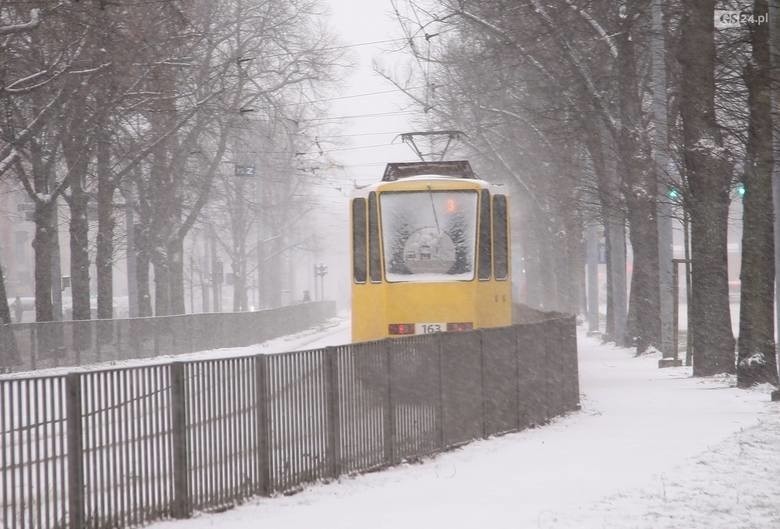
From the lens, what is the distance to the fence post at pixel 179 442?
9492mm

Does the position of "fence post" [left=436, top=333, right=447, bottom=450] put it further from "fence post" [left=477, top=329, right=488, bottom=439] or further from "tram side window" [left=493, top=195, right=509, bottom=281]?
"tram side window" [left=493, top=195, right=509, bottom=281]

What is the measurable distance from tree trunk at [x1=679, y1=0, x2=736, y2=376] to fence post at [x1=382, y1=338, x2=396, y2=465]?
8.76 metres

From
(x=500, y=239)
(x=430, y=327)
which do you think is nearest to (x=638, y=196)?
(x=500, y=239)

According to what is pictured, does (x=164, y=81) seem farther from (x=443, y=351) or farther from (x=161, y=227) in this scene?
(x=443, y=351)

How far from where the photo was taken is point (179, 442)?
9602 millimetres

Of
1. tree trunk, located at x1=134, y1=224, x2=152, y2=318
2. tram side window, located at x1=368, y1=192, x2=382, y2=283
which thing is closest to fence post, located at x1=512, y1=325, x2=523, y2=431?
tram side window, located at x1=368, y1=192, x2=382, y2=283

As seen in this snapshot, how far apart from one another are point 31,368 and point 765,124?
60.2ft

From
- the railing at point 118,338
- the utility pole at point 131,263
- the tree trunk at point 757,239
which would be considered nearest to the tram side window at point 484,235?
the tree trunk at point 757,239

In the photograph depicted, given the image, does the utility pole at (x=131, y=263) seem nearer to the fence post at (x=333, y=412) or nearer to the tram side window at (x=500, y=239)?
the tram side window at (x=500, y=239)

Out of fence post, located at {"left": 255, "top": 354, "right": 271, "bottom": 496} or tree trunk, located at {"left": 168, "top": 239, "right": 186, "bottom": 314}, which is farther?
tree trunk, located at {"left": 168, "top": 239, "right": 186, "bottom": 314}

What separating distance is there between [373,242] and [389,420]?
25.7 feet

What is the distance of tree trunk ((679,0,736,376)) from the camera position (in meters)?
19.4

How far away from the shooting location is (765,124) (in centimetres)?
1741

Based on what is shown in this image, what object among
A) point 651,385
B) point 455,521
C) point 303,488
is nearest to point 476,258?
point 651,385
